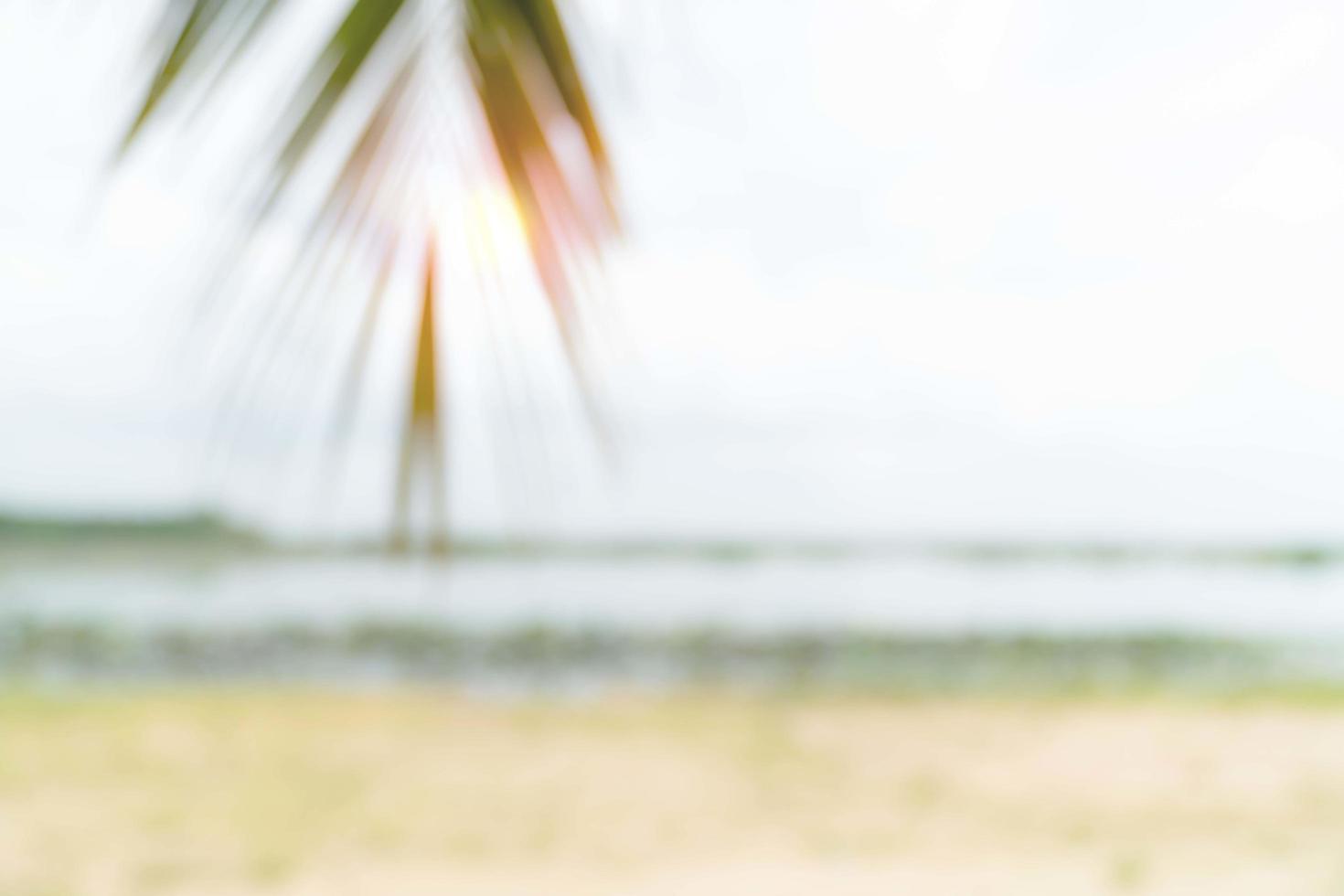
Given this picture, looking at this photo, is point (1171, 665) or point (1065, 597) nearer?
point (1171, 665)

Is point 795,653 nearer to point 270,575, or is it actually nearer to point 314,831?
point 314,831

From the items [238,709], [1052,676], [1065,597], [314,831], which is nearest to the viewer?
[314,831]

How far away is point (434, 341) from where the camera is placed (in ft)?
0.98

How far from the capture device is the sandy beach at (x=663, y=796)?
284 cm

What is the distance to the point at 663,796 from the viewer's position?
12.2 ft

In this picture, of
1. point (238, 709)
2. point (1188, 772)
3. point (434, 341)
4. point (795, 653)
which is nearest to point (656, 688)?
point (795, 653)

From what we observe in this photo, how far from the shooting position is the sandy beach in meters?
2.84

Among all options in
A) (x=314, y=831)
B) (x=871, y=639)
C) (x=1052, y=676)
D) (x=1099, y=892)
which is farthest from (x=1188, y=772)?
(x=871, y=639)

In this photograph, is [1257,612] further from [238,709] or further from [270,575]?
[270,575]

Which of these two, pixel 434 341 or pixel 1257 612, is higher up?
pixel 434 341

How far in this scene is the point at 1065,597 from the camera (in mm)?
11945

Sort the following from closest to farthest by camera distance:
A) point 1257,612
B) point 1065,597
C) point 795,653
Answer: point 795,653
point 1257,612
point 1065,597

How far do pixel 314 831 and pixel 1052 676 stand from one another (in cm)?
481

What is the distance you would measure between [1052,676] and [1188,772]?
2.64 meters
